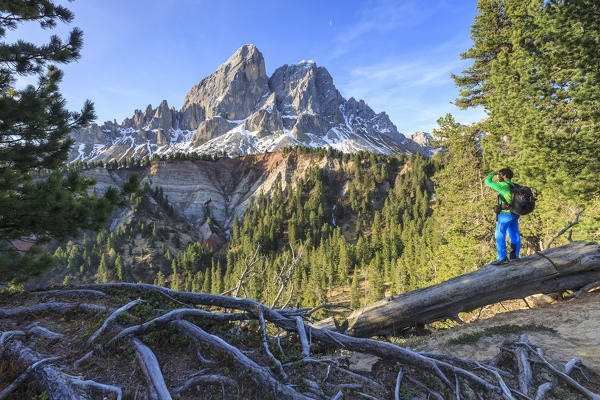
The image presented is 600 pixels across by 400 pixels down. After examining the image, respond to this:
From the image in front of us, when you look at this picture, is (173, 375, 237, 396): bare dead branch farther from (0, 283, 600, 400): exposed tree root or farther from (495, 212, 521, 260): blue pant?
(495, 212, 521, 260): blue pant

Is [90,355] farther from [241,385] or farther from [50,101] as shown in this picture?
[50,101]

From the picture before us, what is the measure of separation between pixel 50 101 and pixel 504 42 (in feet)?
62.0

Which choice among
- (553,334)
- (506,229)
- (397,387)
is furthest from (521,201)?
(397,387)

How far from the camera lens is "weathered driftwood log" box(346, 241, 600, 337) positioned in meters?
6.11

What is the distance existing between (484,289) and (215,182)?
117 m

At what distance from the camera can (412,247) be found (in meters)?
60.4

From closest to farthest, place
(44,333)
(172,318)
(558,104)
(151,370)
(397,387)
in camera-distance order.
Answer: (151,370), (397,387), (44,333), (172,318), (558,104)

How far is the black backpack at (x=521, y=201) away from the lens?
239 inches

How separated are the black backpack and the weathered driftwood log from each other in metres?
1.63

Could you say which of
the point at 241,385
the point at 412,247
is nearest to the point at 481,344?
the point at 241,385

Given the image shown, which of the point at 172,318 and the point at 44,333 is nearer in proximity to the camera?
the point at 44,333

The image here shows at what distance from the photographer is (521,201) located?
6102mm

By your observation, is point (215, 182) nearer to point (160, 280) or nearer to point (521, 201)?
point (160, 280)

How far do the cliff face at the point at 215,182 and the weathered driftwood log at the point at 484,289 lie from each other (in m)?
96.4
